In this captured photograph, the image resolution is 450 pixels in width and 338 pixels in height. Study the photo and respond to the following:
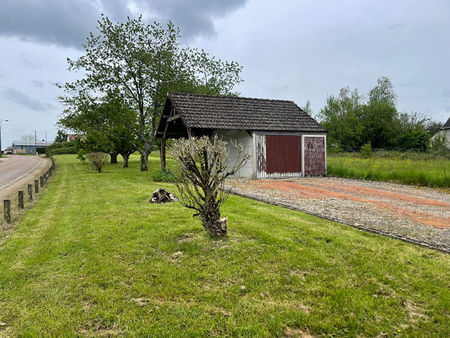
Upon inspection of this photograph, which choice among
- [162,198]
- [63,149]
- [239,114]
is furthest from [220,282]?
[63,149]

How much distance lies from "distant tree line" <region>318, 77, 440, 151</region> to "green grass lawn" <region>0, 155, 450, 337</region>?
126 feet

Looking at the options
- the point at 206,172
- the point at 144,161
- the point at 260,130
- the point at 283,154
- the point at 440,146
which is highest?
the point at 260,130

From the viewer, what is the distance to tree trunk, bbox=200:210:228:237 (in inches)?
210

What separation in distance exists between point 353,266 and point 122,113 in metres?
20.9

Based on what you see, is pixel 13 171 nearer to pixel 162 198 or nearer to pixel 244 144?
pixel 244 144

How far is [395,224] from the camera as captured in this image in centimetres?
673

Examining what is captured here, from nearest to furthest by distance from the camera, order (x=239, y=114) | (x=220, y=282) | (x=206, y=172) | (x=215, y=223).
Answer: (x=220, y=282) → (x=206, y=172) → (x=215, y=223) → (x=239, y=114)

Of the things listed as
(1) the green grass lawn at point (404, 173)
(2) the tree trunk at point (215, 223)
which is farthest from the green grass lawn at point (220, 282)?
(1) the green grass lawn at point (404, 173)

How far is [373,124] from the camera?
46344 mm

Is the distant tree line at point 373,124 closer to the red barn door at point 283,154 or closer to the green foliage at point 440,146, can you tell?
the green foliage at point 440,146

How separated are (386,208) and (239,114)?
1091cm

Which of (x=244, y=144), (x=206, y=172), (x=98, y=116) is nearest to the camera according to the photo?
(x=206, y=172)

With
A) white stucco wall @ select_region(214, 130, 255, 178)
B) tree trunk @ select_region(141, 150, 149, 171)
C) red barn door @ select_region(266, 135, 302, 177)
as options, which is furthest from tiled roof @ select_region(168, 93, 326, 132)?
tree trunk @ select_region(141, 150, 149, 171)

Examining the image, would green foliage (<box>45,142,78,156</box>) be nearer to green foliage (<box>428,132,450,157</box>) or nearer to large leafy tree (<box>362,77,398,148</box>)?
large leafy tree (<box>362,77,398,148</box>)
